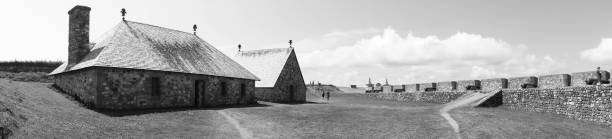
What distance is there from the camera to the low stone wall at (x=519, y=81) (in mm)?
30969

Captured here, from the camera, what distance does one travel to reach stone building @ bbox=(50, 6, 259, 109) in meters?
25.1

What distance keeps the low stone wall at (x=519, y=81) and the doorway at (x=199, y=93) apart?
888 inches

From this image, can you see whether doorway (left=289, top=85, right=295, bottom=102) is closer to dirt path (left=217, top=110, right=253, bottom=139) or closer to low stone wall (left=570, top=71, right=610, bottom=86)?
dirt path (left=217, top=110, right=253, bottom=139)

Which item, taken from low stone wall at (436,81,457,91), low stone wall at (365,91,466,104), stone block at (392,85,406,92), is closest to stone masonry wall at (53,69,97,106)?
low stone wall at (365,91,466,104)

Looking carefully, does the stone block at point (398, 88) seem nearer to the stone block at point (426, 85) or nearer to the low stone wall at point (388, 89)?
the low stone wall at point (388, 89)

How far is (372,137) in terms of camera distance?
19.6m

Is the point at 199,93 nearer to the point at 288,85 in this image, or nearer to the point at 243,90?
the point at 243,90

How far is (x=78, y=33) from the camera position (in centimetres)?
2714

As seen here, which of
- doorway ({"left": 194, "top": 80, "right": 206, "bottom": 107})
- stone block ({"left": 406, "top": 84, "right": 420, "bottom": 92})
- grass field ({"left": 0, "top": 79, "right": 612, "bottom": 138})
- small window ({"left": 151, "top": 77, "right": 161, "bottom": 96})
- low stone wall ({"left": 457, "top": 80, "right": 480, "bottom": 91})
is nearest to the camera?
grass field ({"left": 0, "top": 79, "right": 612, "bottom": 138})

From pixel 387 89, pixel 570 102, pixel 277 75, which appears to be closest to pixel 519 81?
pixel 570 102

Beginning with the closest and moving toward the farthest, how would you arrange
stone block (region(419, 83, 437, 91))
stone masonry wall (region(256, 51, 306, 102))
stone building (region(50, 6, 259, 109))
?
stone building (region(50, 6, 259, 109)), stone masonry wall (region(256, 51, 306, 102)), stone block (region(419, 83, 437, 91))

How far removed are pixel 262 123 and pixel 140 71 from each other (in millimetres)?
8979

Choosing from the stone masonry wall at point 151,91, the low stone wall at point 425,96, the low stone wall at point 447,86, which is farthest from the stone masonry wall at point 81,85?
the low stone wall at point 447,86

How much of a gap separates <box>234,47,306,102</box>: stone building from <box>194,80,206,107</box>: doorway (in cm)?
1182
